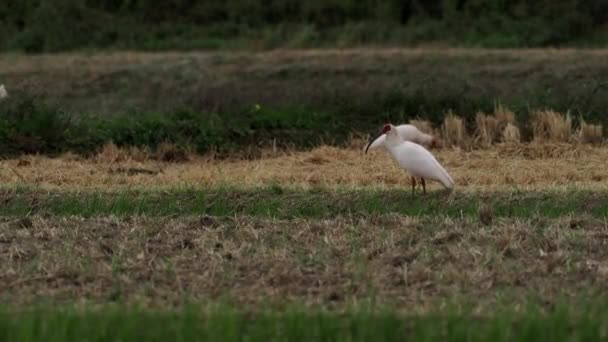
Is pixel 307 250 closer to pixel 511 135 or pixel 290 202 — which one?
pixel 290 202

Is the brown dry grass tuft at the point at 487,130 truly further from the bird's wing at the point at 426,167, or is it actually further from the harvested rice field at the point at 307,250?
the bird's wing at the point at 426,167

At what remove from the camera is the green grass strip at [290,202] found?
10.6 meters

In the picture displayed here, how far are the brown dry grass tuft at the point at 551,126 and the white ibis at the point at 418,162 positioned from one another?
4.28 metres

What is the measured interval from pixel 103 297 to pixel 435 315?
1928 millimetres

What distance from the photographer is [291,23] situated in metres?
30.7

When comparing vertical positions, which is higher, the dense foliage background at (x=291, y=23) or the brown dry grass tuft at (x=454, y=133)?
the brown dry grass tuft at (x=454, y=133)

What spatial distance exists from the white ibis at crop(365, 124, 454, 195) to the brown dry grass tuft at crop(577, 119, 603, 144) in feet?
15.0

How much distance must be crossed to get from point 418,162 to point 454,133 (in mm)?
5171

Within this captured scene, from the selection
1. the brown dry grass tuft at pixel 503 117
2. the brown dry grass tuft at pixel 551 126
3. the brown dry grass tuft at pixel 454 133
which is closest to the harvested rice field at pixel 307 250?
the brown dry grass tuft at pixel 551 126

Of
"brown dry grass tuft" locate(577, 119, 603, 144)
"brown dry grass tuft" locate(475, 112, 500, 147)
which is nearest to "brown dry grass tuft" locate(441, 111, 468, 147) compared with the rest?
"brown dry grass tuft" locate(475, 112, 500, 147)

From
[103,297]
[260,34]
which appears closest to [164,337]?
[103,297]

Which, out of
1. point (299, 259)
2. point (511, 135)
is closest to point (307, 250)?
point (299, 259)

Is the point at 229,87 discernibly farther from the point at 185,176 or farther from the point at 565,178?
the point at 565,178

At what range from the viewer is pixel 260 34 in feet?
98.6
